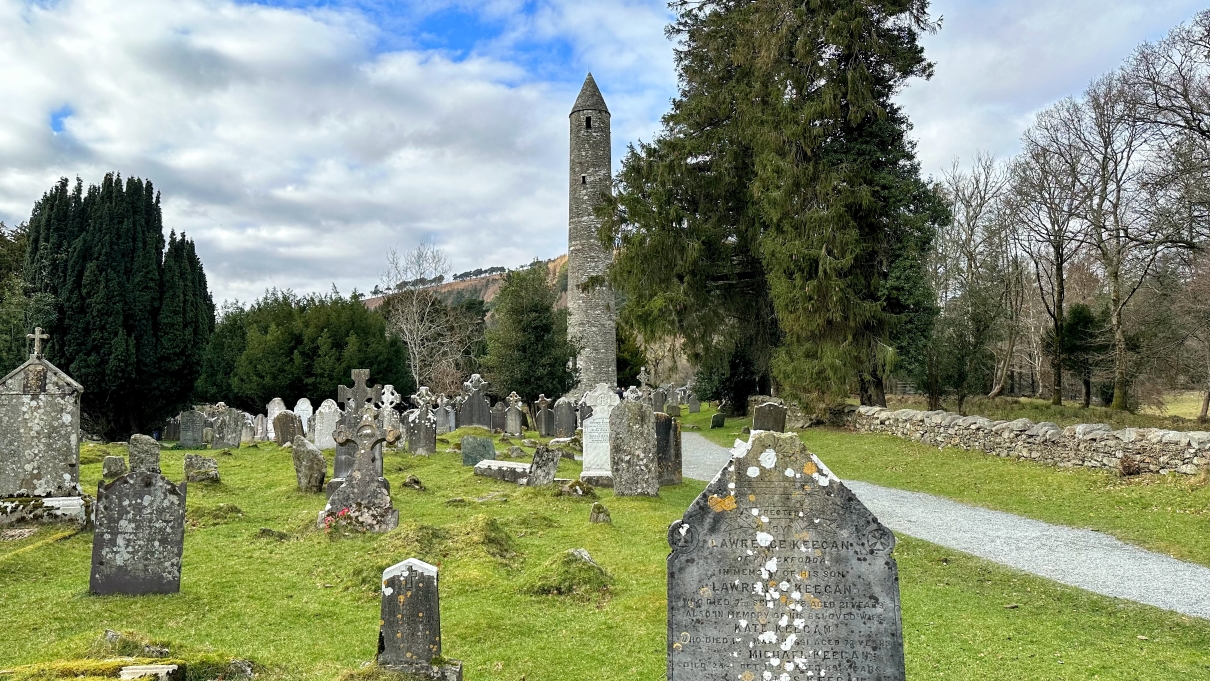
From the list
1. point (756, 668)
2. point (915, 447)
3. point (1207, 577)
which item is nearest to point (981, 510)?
point (1207, 577)

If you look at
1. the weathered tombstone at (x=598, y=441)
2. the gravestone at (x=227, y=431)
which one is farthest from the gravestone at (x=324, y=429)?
the weathered tombstone at (x=598, y=441)

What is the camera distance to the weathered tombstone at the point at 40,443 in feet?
30.5

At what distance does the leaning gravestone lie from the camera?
672 centimetres

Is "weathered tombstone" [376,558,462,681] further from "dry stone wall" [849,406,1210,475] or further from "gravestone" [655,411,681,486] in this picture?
"dry stone wall" [849,406,1210,475]

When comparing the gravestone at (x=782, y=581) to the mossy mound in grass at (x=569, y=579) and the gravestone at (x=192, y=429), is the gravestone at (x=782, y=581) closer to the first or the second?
the mossy mound in grass at (x=569, y=579)

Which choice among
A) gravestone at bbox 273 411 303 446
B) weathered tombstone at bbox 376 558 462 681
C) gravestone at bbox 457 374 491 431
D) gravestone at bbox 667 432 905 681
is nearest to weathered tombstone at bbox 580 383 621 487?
weathered tombstone at bbox 376 558 462 681

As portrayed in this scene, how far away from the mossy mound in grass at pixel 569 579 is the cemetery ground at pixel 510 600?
0.06 meters

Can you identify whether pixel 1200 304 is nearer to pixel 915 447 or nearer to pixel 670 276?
pixel 915 447

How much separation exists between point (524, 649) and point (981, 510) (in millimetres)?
9711

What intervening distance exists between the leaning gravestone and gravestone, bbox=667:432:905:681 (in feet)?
17.5

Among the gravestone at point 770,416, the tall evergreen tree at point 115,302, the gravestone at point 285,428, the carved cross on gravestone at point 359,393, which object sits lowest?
the gravestone at point 285,428

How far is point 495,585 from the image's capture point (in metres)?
7.22

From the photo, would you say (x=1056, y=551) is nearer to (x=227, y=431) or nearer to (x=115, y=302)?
(x=227, y=431)

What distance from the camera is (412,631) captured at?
4.59 metres
